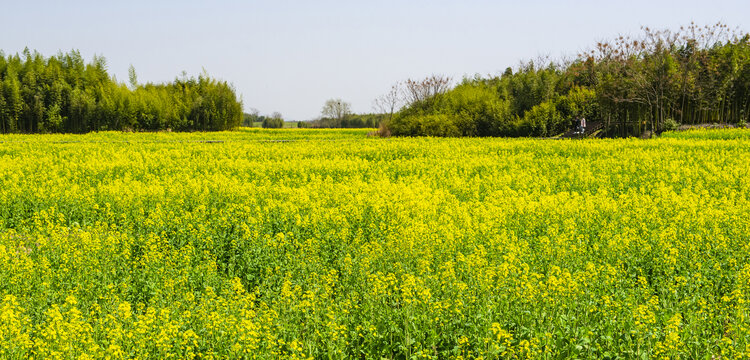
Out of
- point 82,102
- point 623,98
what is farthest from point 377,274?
point 82,102

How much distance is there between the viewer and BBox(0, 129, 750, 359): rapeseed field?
4457 millimetres

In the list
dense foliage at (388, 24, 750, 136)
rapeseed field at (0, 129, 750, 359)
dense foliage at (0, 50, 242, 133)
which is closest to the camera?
rapeseed field at (0, 129, 750, 359)

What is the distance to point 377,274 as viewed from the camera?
573 cm

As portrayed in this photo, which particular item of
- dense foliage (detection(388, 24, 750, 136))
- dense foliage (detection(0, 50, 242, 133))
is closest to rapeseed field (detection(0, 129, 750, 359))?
dense foliage (detection(388, 24, 750, 136))

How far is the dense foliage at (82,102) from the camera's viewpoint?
56.2 m

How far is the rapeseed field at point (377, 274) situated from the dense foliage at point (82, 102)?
49.4 m

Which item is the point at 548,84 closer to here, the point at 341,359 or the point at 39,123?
the point at 341,359

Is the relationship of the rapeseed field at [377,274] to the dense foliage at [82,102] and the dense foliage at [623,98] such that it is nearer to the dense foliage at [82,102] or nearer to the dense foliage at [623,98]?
the dense foliage at [623,98]

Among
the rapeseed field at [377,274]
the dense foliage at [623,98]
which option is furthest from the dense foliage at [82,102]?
the rapeseed field at [377,274]

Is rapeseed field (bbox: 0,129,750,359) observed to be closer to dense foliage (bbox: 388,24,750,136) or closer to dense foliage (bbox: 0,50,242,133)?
dense foliage (bbox: 388,24,750,136)

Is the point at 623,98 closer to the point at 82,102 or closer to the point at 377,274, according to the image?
the point at 377,274

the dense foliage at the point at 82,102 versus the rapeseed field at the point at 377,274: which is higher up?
the dense foliage at the point at 82,102

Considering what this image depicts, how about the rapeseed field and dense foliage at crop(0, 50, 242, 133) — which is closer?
the rapeseed field

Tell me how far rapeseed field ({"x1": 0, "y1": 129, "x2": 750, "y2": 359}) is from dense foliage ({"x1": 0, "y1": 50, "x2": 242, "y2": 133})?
4941 cm
